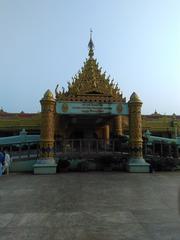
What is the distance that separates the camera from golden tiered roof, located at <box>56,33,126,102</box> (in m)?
17.4

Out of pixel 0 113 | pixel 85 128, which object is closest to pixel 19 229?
pixel 85 128

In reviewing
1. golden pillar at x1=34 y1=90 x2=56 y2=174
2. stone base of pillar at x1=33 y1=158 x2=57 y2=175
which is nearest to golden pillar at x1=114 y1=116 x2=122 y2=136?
golden pillar at x1=34 y1=90 x2=56 y2=174

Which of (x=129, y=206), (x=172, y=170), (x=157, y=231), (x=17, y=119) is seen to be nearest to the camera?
(x=157, y=231)

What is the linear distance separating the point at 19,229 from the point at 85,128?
65.0ft

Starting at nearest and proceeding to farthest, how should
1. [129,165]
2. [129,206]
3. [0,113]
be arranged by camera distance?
[129,206], [129,165], [0,113]

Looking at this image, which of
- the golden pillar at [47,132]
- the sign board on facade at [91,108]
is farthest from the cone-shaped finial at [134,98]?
the golden pillar at [47,132]

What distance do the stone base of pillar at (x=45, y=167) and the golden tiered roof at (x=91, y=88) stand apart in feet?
12.0

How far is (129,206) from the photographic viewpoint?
25.6 ft

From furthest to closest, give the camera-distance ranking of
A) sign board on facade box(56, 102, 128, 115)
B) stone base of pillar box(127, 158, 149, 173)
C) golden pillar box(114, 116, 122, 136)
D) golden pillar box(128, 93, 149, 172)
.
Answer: golden pillar box(114, 116, 122, 136), sign board on facade box(56, 102, 128, 115), golden pillar box(128, 93, 149, 172), stone base of pillar box(127, 158, 149, 173)

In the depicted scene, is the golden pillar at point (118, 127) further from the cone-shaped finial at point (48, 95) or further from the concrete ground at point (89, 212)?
the concrete ground at point (89, 212)

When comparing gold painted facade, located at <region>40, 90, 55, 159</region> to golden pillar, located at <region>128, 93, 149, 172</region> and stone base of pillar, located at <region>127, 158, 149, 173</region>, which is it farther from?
golden pillar, located at <region>128, 93, 149, 172</region>

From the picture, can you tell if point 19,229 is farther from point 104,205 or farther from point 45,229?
point 104,205

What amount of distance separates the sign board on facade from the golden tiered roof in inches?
12.7

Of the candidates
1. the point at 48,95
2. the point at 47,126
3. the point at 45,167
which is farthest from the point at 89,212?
the point at 48,95
